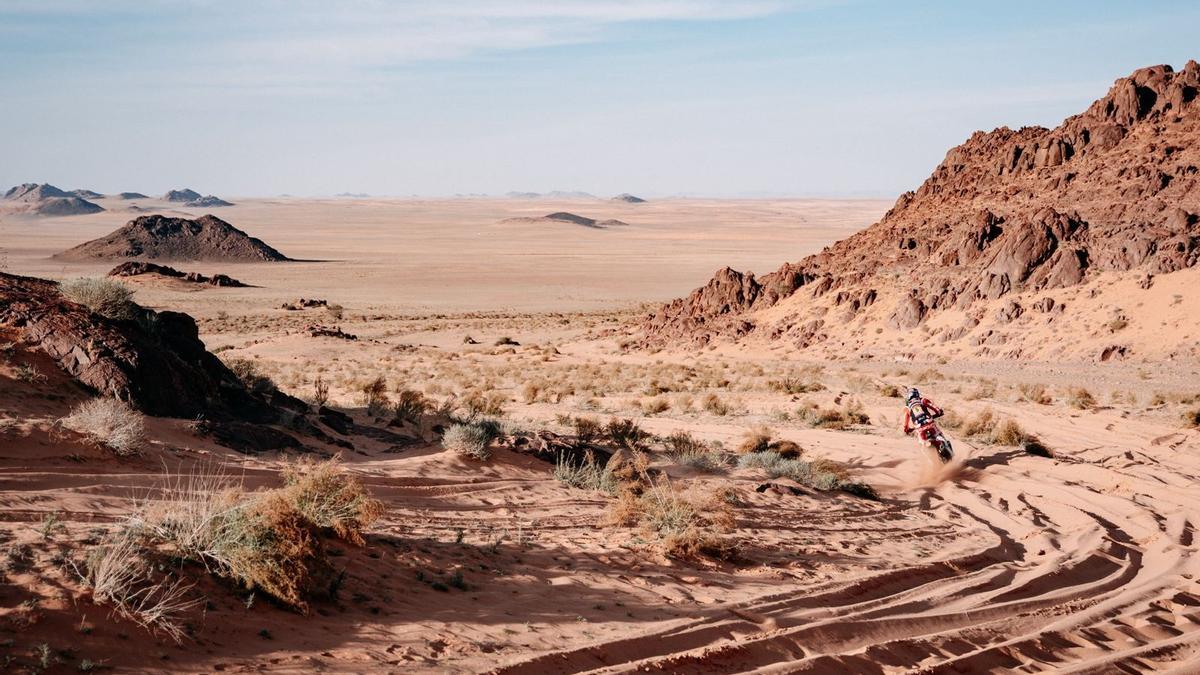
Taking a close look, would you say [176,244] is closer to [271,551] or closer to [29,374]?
[29,374]

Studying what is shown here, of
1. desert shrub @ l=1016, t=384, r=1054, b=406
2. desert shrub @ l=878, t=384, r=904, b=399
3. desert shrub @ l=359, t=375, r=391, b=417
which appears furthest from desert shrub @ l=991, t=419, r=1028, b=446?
desert shrub @ l=359, t=375, r=391, b=417

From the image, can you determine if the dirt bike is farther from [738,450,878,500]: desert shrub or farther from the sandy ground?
[738,450,878,500]: desert shrub

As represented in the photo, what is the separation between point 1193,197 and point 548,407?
947 inches

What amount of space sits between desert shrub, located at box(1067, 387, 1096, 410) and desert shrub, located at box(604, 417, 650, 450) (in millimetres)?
10623

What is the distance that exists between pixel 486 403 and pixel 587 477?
396 inches

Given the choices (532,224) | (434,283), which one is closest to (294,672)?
(434,283)

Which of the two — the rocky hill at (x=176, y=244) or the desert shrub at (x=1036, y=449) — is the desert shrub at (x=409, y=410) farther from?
the rocky hill at (x=176, y=244)

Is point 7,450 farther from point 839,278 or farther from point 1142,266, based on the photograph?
point 839,278

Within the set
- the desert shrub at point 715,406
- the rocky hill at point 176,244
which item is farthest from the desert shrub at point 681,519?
the rocky hill at point 176,244

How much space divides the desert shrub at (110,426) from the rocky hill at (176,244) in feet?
298

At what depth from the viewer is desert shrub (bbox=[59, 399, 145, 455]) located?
1046 centimetres

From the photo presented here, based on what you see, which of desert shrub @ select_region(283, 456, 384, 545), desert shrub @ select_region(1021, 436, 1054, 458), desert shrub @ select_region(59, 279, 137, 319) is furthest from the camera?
desert shrub @ select_region(1021, 436, 1054, 458)

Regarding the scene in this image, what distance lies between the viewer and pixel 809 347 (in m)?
36.3

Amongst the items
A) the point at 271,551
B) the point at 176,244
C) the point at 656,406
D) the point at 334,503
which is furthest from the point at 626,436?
the point at 176,244
